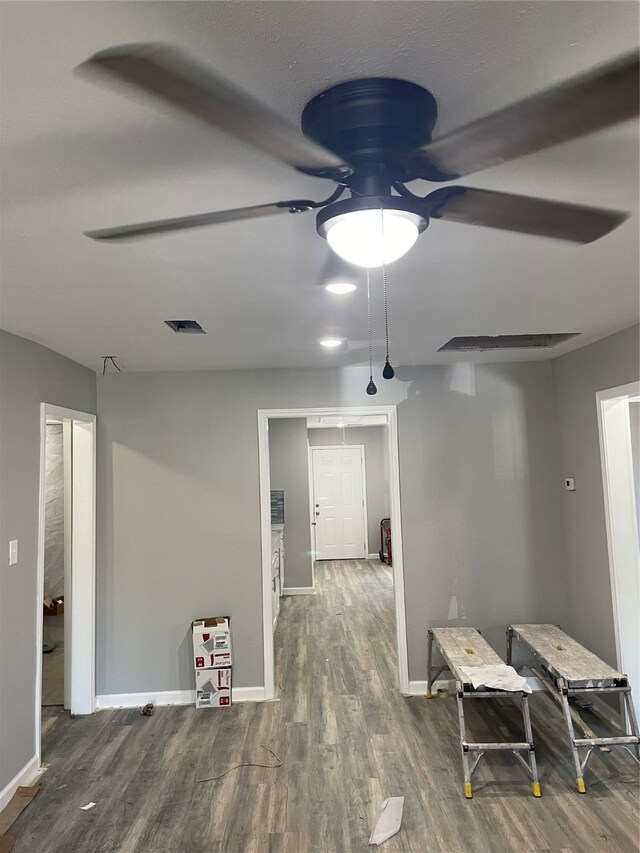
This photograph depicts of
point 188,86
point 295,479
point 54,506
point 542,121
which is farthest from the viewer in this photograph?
point 295,479

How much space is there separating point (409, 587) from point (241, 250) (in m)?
3.00

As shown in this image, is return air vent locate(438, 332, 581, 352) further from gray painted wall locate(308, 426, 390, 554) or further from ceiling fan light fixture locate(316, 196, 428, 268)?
gray painted wall locate(308, 426, 390, 554)

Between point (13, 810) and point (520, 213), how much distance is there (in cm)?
349

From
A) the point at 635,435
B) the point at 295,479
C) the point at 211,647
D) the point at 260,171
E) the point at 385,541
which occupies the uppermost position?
the point at 260,171

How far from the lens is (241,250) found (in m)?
1.72

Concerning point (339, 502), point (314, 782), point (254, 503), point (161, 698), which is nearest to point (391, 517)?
point (254, 503)

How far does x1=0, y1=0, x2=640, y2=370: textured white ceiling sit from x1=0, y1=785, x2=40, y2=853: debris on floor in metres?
2.43

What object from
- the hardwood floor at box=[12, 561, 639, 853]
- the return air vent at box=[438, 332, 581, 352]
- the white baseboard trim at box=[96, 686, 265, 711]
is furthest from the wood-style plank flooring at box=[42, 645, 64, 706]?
the return air vent at box=[438, 332, 581, 352]

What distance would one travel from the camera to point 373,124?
0.96m

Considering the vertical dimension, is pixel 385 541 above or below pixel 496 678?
above

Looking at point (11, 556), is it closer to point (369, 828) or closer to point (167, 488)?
point (167, 488)

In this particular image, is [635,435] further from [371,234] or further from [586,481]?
[371,234]

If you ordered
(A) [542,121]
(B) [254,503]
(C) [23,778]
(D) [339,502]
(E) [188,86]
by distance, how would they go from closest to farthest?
(E) [188,86] < (A) [542,121] < (C) [23,778] < (B) [254,503] < (D) [339,502]

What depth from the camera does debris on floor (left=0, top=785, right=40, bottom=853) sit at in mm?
2420
